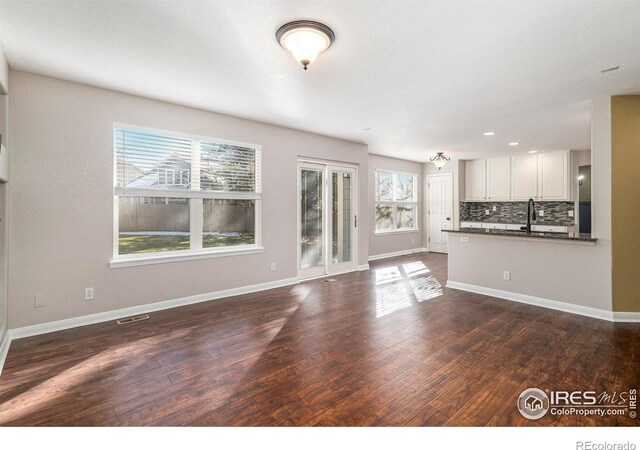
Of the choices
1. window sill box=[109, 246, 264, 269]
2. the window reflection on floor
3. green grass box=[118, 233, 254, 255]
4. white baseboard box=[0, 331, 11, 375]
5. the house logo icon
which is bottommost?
the house logo icon

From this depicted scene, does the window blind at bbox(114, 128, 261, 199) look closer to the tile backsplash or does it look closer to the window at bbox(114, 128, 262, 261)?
the window at bbox(114, 128, 262, 261)

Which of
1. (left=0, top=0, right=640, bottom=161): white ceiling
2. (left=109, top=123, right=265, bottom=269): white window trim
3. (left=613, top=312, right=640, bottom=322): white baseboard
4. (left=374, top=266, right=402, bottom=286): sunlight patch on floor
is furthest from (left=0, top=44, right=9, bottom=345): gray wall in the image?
(left=613, top=312, right=640, bottom=322): white baseboard

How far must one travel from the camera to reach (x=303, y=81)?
330 cm

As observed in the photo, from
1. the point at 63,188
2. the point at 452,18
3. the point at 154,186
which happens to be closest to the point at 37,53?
the point at 63,188

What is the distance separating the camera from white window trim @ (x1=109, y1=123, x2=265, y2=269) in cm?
370

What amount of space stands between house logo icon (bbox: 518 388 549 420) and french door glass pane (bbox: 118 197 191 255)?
3.99 metres

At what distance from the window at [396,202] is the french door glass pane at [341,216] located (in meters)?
1.93

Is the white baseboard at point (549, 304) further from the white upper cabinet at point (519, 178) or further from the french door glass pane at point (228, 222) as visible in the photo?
the white upper cabinet at point (519, 178)

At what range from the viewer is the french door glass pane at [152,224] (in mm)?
3812

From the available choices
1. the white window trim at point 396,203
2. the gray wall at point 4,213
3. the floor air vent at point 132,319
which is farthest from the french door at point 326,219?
the gray wall at point 4,213

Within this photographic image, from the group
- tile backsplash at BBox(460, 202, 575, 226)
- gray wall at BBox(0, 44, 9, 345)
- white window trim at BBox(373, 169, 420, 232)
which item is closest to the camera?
gray wall at BBox(0, 44, 9, 345)

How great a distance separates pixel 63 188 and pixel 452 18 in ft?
13.0
